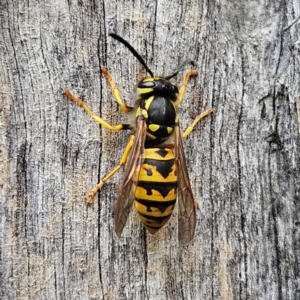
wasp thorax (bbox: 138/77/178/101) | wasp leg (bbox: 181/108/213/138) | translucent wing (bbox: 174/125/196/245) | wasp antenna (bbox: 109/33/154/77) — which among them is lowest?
translucent wing (bbox: 174/125/196/245)

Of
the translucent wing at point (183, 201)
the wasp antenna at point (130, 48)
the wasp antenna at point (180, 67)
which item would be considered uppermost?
the wasp antenna at point (130, 48)

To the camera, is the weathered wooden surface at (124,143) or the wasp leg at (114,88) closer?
the weathered wooden surface at (124,143)

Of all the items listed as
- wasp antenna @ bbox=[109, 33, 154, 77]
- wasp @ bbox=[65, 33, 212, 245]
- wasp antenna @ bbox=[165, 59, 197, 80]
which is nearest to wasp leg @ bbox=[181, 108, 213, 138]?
wasp @ bbox=[65, 33, 212, 245]

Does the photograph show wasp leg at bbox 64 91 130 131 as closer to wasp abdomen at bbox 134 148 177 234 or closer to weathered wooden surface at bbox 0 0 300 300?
weathered wooden surface at bbox 0 0 300 300

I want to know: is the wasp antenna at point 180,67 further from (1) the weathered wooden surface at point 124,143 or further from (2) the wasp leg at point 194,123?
(2) the wasp leg at point 194,123

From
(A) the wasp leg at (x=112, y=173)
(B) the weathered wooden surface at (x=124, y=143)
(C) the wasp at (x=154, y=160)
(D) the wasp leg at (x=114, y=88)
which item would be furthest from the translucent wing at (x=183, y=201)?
(D) the wasp leg at (x=114, y=88)

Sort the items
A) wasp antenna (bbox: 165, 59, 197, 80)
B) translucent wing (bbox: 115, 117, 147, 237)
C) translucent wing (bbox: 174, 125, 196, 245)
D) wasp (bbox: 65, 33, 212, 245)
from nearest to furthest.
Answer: translucent wing (bbox: 115, 117, 147, 237)
wasp (bbox: 65, 33, 212, 245)
translucent wing (bbox: 174, 125, 196, 245)
wasp antenna (bbox: 165, 59, 197, 80)
